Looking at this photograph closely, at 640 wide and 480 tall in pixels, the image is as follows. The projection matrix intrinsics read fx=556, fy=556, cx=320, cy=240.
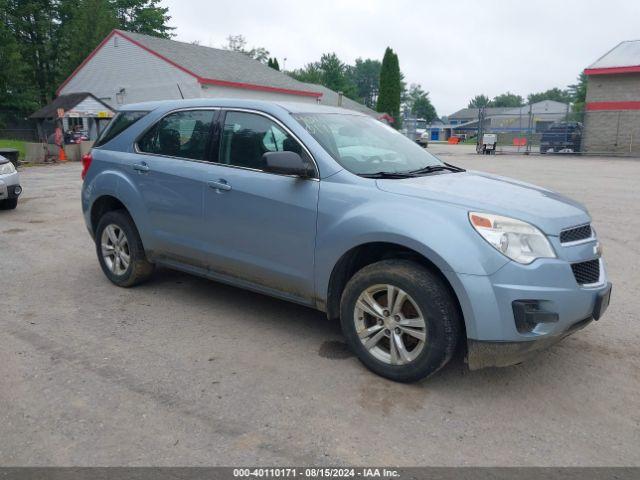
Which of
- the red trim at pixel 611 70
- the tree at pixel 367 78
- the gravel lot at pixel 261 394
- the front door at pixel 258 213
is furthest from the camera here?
the tree at pixel 367 78

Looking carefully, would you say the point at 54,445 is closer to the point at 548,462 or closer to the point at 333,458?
the point at 333,458

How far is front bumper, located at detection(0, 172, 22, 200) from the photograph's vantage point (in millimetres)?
9851

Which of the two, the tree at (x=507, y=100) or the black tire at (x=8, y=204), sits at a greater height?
the tree at (x=507, y=100)

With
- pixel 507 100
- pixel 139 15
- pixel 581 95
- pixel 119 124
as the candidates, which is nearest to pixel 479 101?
pixel 507 100

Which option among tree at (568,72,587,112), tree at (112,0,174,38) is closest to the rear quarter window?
tree at (112,0,174,38)

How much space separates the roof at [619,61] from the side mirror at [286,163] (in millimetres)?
31663

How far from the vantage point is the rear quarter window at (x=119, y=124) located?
17.6ft

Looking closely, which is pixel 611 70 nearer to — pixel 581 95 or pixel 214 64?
pixel 214 64

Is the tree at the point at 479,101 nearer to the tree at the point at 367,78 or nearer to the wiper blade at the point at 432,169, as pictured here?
the tree at the point at 367,78

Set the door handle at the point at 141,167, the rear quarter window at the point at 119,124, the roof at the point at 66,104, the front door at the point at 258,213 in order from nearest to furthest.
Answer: the front door at the point at 258,213, the door handle at the point at 141,167, the rear quarter window at the point at 119,124, the roof at the point at 66,104

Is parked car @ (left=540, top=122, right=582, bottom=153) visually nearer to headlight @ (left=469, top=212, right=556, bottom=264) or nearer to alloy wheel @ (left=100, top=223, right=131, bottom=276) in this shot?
alloy wheel @ (left=100, top=223, right=131, bottom=276)

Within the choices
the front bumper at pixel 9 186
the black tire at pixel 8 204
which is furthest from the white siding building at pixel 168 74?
the front bumper at pixel 9 186

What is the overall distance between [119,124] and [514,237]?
4.02m

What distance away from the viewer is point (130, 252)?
17.4 feet
